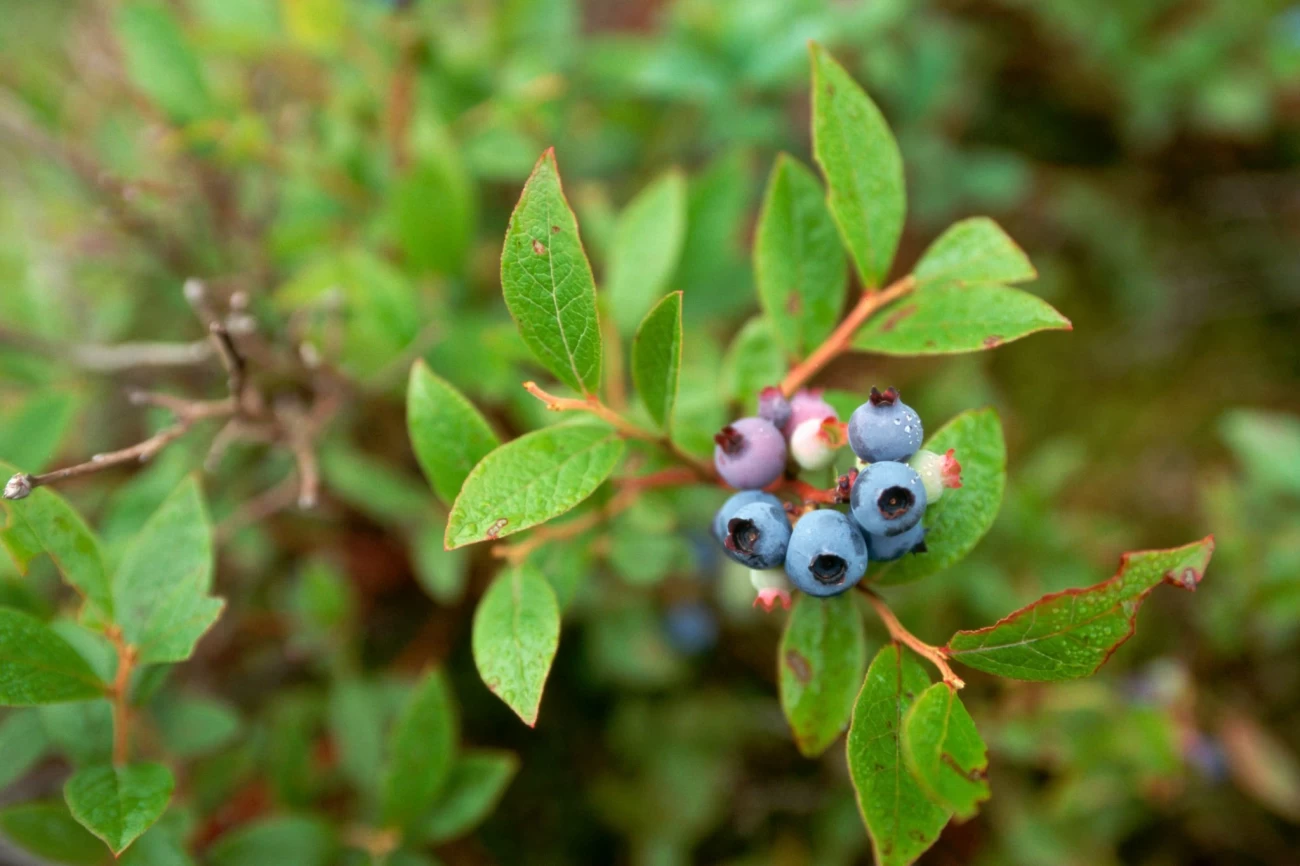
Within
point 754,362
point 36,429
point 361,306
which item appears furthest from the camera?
point 361,306

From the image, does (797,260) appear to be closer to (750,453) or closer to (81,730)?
(750,453)

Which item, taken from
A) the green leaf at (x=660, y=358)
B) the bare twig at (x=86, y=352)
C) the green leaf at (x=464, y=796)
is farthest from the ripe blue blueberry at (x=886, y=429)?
the bare twig at (x=86, y=352)

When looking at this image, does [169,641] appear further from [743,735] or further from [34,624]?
[743,735]

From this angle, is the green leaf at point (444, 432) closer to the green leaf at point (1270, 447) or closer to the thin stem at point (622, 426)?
the thin stem at point (622, 426)

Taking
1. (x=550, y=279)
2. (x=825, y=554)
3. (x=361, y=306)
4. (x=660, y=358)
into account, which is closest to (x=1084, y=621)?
(x=825, y=554)

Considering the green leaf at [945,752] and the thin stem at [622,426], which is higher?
the thin stem at [622,426]

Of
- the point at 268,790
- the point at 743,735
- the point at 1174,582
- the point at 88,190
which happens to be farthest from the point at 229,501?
the point at 1174,582

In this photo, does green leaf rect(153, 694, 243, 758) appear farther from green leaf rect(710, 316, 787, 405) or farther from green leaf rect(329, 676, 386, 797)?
green leaf rect(710, 316, 787, 405)
